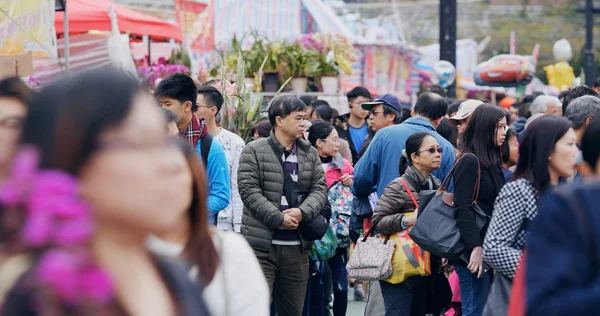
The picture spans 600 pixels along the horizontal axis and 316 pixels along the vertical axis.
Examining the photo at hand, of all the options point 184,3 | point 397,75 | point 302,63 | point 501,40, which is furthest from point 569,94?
point 501,40

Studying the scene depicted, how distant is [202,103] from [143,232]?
18.5ft

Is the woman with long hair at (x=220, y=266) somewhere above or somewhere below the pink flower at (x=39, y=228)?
below

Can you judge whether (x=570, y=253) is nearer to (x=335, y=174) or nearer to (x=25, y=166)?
(x=25, y=166)

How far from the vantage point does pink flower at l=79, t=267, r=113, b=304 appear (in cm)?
171

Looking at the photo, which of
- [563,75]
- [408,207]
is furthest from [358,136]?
[563,75]

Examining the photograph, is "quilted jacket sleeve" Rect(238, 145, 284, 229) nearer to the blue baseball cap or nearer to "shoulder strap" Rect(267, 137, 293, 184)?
"shoulder strap" Rect(267, 137, 293, 184)

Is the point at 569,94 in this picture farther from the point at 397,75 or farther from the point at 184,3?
the point at 397,75

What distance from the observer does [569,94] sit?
8102 millimetres

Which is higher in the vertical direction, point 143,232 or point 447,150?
point 143,232

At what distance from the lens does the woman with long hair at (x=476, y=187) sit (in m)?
6.12

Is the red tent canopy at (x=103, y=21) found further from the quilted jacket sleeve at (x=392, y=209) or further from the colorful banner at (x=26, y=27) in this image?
the quilted jacket sleeve at (x=392, y=209)

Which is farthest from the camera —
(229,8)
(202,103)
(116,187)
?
(229,8)

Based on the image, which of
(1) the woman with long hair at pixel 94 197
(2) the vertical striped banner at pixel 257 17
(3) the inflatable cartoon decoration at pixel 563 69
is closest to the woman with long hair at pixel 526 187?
(1) the woman with long hair at pixel 94 197

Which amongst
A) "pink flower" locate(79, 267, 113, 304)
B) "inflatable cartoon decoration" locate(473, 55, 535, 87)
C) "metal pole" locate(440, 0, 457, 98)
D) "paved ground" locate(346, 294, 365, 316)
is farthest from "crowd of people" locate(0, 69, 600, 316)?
"inflatable cartoon decoration" locate(473, 55, 535, 87)
